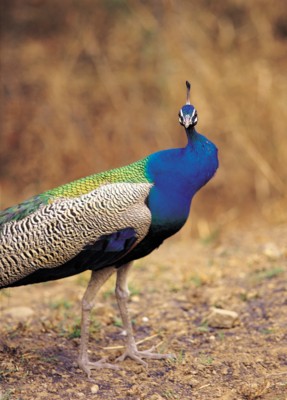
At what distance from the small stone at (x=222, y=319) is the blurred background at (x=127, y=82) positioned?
492 centimetres

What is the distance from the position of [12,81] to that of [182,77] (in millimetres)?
2457

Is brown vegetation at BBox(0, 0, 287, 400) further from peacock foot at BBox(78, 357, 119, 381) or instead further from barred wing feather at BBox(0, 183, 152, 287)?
barred wing feather at BBox(0, 183, 152, 287)

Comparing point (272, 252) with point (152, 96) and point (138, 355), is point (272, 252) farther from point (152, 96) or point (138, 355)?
point (152, 96)

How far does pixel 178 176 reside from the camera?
3861mm

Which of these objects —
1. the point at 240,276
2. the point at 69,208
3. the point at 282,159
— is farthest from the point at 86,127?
the point at 69,208

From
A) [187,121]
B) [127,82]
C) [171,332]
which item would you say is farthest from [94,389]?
[127,82]

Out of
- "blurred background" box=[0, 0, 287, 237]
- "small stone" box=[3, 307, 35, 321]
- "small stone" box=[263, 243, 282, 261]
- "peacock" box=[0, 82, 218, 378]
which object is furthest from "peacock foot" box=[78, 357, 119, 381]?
"blurred background" box=[0, 0, 287, 237]

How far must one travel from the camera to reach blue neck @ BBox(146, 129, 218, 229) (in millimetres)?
3785

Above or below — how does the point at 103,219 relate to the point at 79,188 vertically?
below

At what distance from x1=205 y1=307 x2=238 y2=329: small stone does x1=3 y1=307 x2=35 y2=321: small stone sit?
127 cm

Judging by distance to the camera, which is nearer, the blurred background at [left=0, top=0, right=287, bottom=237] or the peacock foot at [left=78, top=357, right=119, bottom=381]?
the peacock foot at [left=78, top=357, right=119, bottom=381]

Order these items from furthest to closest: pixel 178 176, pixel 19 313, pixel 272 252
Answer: pixel 272 252, pixel 19 313, pixel 178 176

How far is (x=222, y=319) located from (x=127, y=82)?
6293 mm

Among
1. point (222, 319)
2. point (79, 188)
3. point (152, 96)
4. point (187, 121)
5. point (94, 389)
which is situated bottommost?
point (94, 389)
